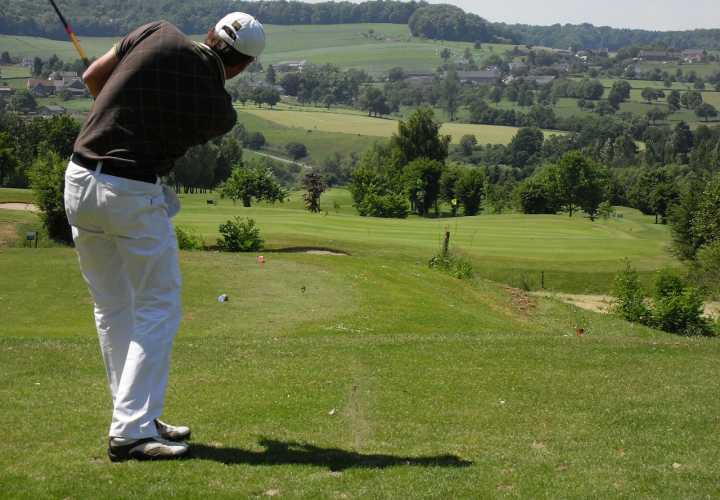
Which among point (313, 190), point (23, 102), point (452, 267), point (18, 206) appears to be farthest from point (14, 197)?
point (23, 102)

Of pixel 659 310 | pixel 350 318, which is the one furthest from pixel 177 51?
pixel 659 310

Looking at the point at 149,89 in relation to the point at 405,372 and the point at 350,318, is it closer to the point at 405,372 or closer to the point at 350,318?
the point at 405,372

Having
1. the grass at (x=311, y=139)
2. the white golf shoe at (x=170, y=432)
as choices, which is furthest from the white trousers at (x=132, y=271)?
the grass at (x=311, y=139)

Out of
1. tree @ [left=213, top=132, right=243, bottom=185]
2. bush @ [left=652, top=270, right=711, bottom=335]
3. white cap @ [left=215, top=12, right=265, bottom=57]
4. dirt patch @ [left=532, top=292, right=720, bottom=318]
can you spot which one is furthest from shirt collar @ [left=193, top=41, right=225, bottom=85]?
tree @ [left=213, top=132, right=243, bottom=185]

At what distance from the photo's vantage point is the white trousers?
6.53m

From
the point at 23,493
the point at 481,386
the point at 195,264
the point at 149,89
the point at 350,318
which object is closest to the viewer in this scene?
the point at 23,493

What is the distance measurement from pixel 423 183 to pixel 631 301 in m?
80.1

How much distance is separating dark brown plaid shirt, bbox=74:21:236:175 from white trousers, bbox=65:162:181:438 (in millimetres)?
196

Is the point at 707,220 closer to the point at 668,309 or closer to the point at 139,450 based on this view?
the point at 668,309

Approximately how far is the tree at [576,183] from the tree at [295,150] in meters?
73.4

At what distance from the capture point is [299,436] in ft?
25.7

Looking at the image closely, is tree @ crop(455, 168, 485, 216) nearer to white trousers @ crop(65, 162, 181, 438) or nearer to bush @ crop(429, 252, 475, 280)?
bush @ crop(429, 252, 475, 280)

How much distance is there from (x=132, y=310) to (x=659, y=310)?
23453 millimetres

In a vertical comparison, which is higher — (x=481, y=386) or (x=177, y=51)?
(x=177, y=51)
